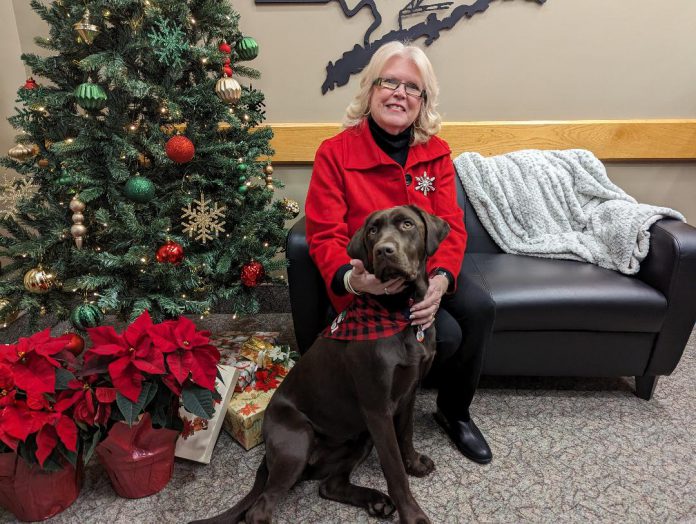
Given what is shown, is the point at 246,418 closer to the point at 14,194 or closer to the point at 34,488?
the point at 34,488

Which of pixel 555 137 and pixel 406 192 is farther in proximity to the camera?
pixel 555 137

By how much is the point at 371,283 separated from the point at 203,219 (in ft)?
2.89

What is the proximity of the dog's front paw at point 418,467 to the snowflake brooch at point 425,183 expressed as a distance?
0.91 m

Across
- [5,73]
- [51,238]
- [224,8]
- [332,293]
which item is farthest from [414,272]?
[5,73]

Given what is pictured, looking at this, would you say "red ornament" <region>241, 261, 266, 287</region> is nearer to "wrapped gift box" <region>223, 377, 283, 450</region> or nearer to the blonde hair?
"wrapped gift box" <region>223, 377, 283, 450</region>

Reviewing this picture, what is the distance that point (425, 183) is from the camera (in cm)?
158

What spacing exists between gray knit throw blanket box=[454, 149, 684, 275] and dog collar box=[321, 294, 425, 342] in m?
1.13

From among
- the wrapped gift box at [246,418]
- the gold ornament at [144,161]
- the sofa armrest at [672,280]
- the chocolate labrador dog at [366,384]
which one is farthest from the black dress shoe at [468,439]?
the gold ornament at [144,161]

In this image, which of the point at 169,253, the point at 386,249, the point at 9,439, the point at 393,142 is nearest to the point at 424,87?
the point at 393,142

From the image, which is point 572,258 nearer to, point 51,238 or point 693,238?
point 693,238

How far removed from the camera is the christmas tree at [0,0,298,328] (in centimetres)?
157

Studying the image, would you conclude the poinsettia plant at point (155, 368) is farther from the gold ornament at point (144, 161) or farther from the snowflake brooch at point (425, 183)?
the snowflake brooch at point (425, 183)

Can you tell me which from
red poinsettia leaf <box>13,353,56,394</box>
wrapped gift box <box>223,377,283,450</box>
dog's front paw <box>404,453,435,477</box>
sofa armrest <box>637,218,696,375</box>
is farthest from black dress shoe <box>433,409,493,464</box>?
red poinsettia leaf <box>13,353,56,394</box>

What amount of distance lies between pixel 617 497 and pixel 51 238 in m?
2.15
